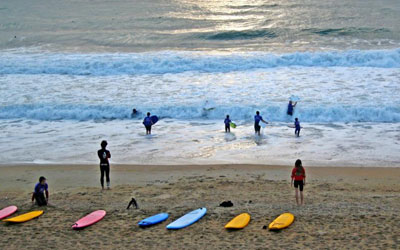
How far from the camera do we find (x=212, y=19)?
38.9 meters

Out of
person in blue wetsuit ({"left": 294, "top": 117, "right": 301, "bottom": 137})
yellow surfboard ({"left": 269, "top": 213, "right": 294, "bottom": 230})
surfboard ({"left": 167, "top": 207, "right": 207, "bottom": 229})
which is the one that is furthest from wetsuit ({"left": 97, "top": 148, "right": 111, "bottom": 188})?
person in blue wetsuit ({"left": 294, "top": 117, "right": 301, "bottom": 137})

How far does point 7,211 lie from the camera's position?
1067cm

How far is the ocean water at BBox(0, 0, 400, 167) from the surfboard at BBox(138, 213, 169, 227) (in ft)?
15.1

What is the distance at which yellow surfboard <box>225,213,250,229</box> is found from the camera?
371 inches

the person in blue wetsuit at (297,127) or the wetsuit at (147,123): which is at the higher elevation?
the wetsuit at (147,123)

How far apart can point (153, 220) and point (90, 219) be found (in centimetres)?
126

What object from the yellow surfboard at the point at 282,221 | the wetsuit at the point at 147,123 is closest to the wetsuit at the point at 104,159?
the yellow surfboard at the point at 282,221

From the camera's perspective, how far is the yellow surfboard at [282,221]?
30.5 ft

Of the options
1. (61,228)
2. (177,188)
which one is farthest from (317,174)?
(61,228)

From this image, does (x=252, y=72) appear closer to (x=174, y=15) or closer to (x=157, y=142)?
(x=157, y=142)

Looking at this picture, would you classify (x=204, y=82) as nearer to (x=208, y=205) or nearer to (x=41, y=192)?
(x=208, y=205)

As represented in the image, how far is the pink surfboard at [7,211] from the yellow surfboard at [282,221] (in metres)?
5.33

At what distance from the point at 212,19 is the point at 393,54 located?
16.0 m

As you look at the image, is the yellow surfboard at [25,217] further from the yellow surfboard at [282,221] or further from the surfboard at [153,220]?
the yellow surfboard at [282,221]
